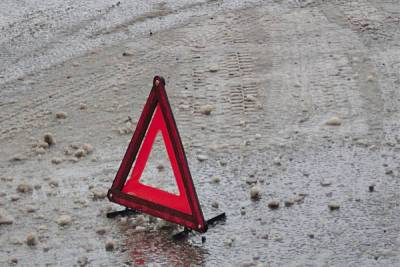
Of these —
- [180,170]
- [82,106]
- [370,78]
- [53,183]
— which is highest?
[180,170]

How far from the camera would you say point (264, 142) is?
752 centimetres

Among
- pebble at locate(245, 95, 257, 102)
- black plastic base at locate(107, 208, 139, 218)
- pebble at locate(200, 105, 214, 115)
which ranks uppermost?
black plastic base at locate(107, 208, 139, 218)

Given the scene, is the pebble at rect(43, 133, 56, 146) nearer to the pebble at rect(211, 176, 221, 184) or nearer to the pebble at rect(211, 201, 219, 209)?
the pebble at rect(211, 176, 221, 184)

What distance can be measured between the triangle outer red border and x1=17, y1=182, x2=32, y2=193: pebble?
0.73 m

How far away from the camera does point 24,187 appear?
22.4ft

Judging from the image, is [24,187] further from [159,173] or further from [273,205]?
[273,205]

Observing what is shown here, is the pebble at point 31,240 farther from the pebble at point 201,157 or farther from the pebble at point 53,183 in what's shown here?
the pebble at point 201,157

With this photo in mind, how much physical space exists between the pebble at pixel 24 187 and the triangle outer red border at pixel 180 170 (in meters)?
0.73

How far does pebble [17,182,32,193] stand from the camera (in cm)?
684

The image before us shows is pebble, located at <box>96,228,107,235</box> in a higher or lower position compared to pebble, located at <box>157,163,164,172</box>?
higher

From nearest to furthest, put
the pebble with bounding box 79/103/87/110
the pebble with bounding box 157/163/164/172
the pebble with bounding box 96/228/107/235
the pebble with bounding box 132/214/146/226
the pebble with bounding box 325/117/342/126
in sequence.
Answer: the pebble with bounding box 96/228/107/235
the pebble with bounding box 132/214/146/226
the pebble with bounding box 157/163/164/172
the pebble with bounding box 325/117/342/126
the pebble with bounding box 79/103/87/110

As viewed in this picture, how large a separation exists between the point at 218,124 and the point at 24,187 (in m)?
1.81

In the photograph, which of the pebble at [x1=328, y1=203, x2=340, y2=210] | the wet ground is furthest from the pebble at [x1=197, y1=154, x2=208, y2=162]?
the pebble at [x1=328, y1=203, x2=340, y2=210]

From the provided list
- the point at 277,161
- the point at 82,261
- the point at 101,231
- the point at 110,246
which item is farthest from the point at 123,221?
the point at 277,161
